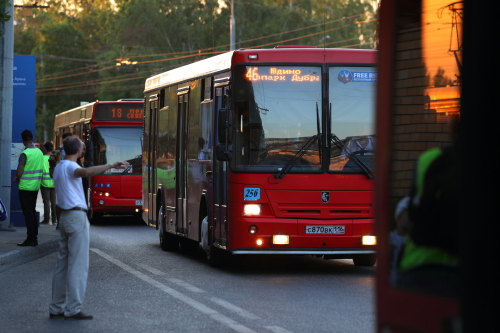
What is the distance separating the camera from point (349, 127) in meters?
12.7

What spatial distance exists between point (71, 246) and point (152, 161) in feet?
29.3

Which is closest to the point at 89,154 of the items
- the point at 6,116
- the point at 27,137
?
the point at 6,116

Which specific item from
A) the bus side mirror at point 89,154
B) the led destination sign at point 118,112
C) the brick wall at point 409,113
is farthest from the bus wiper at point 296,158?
the led destination sign at point 118,112

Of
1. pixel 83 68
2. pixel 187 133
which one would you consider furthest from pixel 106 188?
pixel 83 68

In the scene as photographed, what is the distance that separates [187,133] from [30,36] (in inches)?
2859

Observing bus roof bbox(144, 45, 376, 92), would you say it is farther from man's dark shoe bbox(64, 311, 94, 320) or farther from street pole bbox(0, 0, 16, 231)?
street pole bbox(0, 0, 16, 231)

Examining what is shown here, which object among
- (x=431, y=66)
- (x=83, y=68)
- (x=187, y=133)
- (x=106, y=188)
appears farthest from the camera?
(x=83, y=68)

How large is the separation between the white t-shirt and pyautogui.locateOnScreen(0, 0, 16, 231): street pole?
11.6 m

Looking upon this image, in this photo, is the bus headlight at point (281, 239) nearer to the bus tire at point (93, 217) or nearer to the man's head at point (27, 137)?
the man's head at point (27, 137)

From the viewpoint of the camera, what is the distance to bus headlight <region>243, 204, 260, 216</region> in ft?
40.8

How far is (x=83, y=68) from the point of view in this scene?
80.4 metres

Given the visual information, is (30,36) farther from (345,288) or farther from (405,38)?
(405,38)

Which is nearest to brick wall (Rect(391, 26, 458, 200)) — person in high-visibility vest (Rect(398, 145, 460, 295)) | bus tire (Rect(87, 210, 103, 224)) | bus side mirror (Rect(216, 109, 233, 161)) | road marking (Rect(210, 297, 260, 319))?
person in high-visibility vest (Rect(398, 145, 460, 295))

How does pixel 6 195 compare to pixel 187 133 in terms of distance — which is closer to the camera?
pixel 187 133
